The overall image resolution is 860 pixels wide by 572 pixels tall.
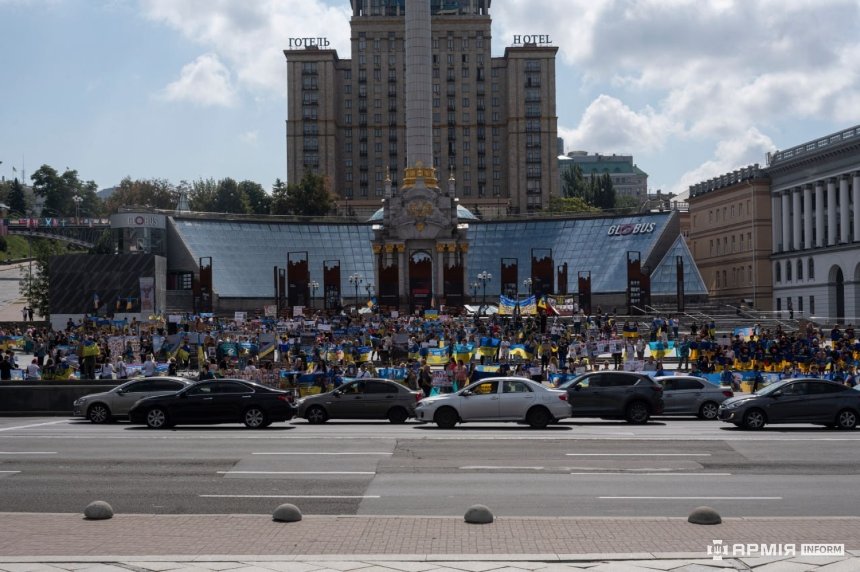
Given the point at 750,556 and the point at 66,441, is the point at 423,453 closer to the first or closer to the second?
the point at 66,441

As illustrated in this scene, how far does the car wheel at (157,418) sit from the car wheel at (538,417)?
10111 millimetres

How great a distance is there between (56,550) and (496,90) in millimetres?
156205

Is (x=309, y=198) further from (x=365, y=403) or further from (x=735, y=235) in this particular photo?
(x=365, y=403)

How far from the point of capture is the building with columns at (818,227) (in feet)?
266

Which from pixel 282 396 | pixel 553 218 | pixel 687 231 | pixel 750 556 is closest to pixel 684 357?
pixel 282 396

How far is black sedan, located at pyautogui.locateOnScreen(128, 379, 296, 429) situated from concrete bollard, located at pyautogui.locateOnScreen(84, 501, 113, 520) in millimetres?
14387

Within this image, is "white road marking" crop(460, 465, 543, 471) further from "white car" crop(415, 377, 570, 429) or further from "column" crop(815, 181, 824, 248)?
"column" crop(815, 181, 824, 248)

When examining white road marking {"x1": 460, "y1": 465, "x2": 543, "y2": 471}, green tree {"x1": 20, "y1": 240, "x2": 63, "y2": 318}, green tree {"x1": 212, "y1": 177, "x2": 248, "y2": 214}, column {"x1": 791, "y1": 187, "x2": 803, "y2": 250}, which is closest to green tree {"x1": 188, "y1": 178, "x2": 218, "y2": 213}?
green tree {"x1": 212, "y1": 177, "x2": 248, "y2": 214}

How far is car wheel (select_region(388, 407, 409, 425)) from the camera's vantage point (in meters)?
32.2

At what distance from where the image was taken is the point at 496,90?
6516 inches

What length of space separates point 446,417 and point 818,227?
65.3m

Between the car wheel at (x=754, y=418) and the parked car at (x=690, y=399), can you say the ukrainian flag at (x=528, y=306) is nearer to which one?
the parked car at (x=690, y=399)

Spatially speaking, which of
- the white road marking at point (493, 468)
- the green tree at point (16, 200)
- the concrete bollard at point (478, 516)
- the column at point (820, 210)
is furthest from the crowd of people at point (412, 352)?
the green tree at point (16, 200)

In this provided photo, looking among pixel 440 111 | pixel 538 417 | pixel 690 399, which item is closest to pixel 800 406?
pixel 690 399
